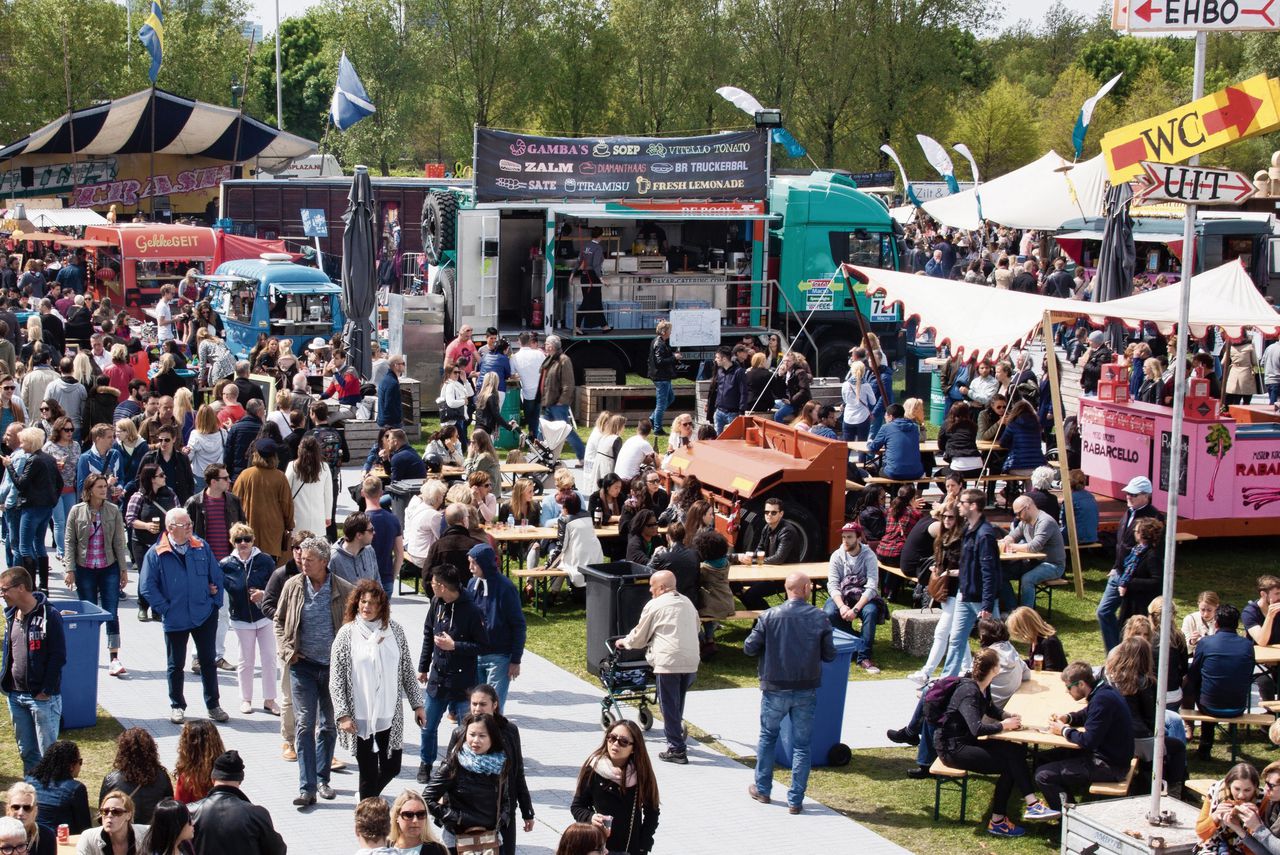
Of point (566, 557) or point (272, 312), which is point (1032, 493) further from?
point (272, 312)

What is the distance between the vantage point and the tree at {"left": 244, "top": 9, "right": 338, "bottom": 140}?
83.8 metres

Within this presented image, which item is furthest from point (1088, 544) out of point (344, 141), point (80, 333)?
point (344, 141)

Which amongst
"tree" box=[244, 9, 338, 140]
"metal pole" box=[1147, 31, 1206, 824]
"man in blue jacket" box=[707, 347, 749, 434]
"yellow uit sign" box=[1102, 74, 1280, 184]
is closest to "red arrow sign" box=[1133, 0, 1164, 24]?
"metal pole" box=[1147, 31, 1206, 824]

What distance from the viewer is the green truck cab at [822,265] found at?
25.4 metres

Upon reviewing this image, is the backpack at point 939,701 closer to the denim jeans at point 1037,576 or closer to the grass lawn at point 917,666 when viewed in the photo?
the grass lawn at point 917,666

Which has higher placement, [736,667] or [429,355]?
[429,355]

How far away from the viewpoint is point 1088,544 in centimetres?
1512

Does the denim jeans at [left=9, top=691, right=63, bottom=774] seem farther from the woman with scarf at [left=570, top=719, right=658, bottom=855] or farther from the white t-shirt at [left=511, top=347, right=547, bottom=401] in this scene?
the white t-shirt at [left=511, top=347, right=547, bottom=401]

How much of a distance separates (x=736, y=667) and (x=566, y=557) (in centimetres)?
175

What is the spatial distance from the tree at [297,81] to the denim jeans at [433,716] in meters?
73.3

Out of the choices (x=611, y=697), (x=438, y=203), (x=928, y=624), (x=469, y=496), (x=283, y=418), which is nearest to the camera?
(x=611, y=697)

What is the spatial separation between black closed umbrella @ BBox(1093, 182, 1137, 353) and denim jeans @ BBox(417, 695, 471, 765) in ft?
38.1

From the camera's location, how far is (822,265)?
83.6 feet

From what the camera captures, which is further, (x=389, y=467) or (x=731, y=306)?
(x=731, y=306)
